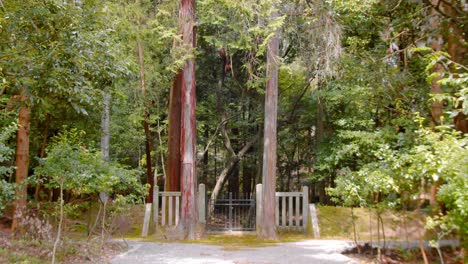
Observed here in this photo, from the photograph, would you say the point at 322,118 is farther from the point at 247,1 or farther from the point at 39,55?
the point at 39,55

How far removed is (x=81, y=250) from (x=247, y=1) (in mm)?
7403

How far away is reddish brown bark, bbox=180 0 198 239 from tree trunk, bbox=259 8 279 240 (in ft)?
6.64

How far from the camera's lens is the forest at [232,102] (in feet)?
20.2

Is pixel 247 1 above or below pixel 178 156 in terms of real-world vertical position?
above

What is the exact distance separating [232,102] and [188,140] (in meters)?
8.42

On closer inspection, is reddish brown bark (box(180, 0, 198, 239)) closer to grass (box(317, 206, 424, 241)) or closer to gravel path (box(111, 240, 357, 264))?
gravel path (box(111, 240, 357, 264))

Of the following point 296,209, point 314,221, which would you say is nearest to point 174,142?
point 296,209

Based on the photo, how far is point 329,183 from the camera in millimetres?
18562

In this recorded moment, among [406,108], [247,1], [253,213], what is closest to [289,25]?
[247,1]

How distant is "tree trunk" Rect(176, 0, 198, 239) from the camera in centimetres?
1182

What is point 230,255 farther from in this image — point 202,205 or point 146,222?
point 146,222

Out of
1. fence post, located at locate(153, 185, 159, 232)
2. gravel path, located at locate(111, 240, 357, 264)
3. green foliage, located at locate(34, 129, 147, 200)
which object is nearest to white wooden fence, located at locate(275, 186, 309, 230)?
gravel path, located at locate(111, 240, 357, 264)

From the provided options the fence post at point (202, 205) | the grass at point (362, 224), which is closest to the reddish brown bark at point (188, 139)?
Answer: the fence post at point (202, 205)

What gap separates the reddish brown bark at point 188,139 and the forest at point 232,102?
41 millimetres
